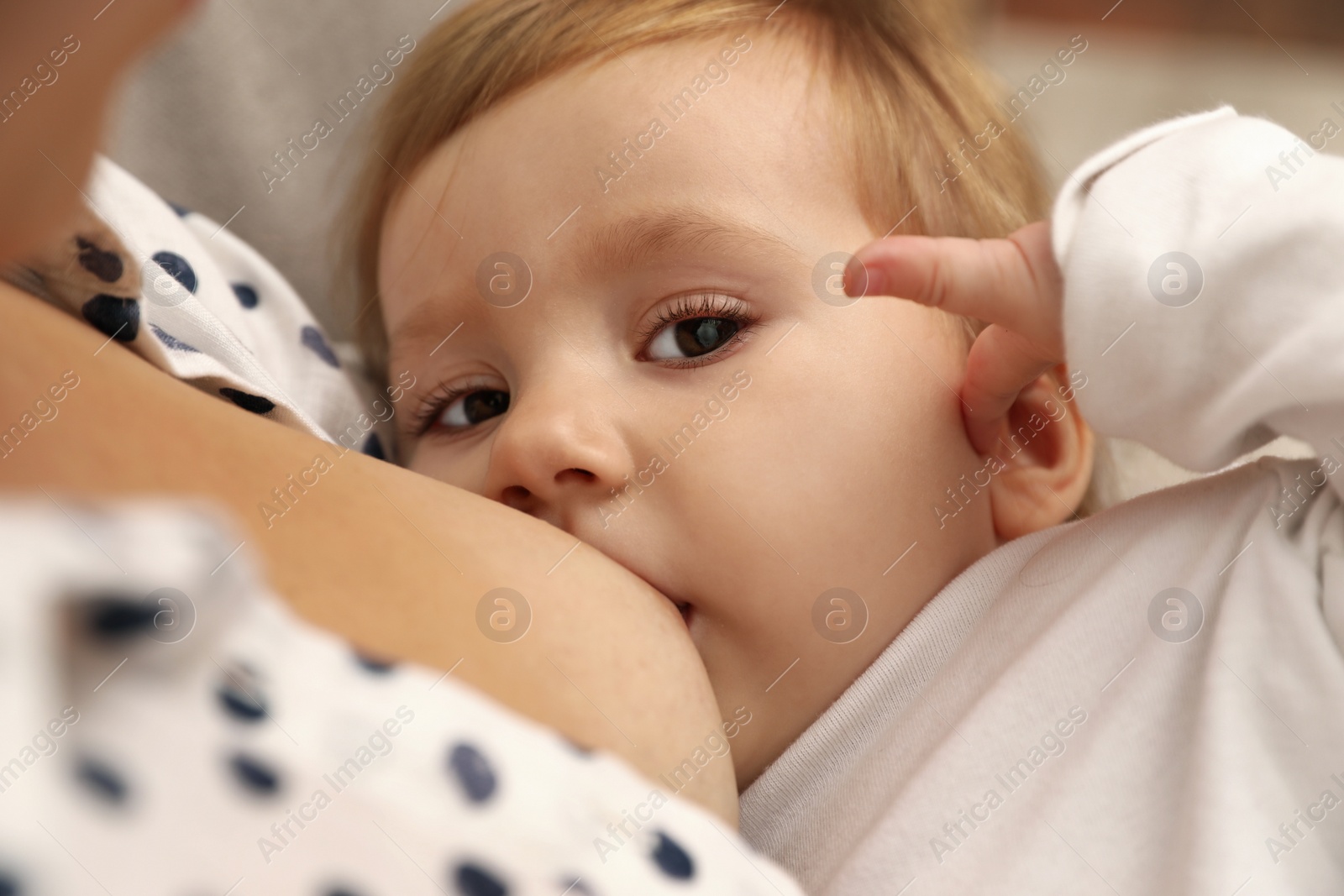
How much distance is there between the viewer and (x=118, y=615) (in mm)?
344

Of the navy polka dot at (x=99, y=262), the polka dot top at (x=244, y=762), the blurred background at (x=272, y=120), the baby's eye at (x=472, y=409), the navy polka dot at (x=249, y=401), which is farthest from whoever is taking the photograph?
the blurred background at (x=272, y=120)

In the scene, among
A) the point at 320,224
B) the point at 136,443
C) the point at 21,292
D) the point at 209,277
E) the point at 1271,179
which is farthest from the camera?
the point at 320,224

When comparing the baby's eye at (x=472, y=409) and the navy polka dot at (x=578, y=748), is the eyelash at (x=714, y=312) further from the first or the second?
the navy polka dot at (x=578, y=748)

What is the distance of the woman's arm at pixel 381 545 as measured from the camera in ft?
1.53

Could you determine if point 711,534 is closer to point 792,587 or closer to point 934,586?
point 792,587

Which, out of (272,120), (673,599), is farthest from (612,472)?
(272,120)

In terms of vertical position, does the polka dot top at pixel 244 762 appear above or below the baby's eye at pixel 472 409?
above

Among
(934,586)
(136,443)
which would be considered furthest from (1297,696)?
(136,443)

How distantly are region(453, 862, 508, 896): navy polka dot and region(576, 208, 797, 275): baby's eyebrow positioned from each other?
0.58 meters

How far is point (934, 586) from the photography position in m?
0.89

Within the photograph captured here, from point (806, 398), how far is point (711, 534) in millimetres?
136

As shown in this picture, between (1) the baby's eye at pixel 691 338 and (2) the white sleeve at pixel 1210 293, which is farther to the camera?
(1) the baby's eye at pixel 691 338

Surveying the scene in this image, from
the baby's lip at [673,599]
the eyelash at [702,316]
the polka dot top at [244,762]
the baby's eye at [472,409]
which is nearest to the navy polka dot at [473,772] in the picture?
the polka dot top at [244,762]

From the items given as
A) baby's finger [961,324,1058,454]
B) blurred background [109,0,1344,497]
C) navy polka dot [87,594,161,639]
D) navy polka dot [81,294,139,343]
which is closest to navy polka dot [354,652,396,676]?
navy polka dot [87,594,161,639]
